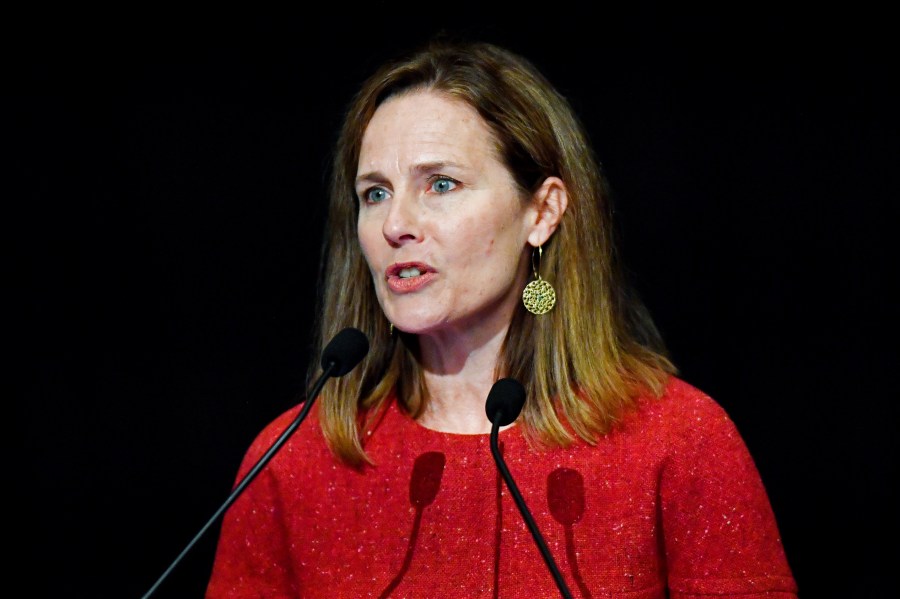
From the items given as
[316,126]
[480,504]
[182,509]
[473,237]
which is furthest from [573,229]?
[182,509]

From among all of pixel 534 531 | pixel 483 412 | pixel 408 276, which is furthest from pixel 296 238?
pixel 534 531

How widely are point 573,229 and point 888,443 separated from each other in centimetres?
84

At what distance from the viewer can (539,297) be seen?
214 centimetres

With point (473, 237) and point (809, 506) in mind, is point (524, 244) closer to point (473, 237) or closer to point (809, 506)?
point (473, 237)

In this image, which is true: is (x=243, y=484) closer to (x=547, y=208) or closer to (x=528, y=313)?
(x=528, y=313)

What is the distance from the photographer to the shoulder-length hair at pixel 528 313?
6.86ft

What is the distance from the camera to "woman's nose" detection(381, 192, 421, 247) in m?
2.00

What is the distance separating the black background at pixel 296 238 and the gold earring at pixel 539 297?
16.0 inches

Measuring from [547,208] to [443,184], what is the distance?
247 millimetres

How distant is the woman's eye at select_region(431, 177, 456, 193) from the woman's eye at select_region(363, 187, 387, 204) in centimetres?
11

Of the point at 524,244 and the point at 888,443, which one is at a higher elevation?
the point at 524,244

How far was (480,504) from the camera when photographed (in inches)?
80.5

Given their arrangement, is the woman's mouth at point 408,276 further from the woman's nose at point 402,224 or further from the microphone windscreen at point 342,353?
the microphone windscreen at point 342,353

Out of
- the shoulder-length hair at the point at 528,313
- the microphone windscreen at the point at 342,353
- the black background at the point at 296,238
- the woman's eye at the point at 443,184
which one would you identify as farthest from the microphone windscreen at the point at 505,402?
the black background at the point at 296,238
